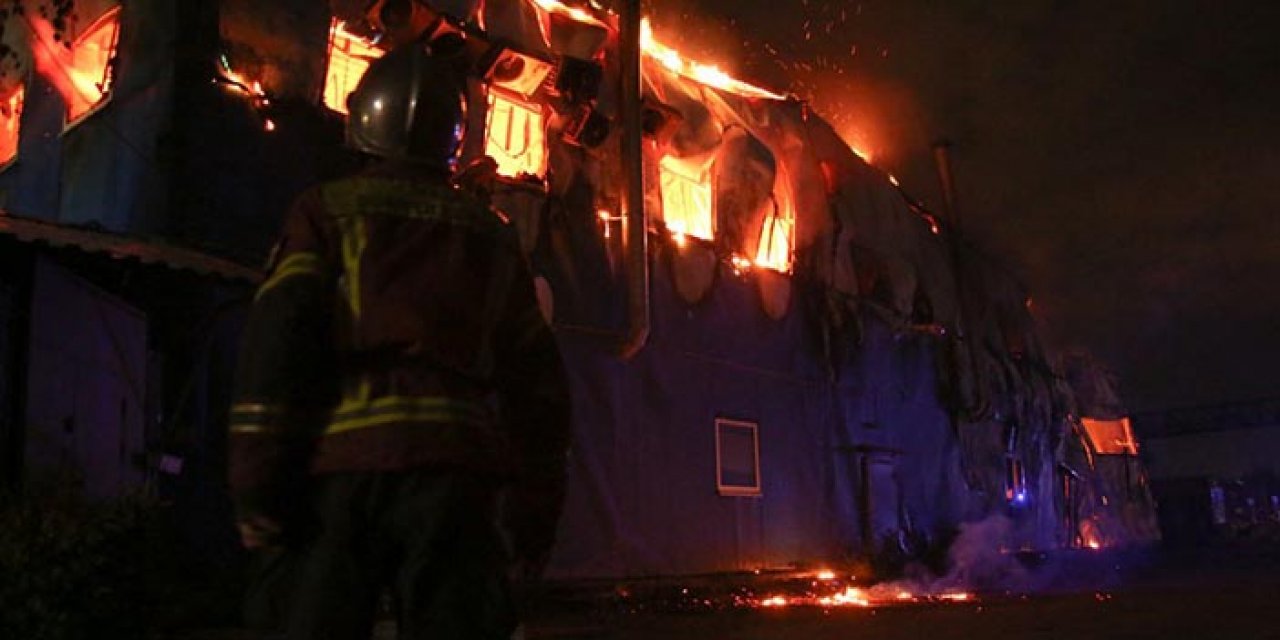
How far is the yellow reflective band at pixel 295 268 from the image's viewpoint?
242cm

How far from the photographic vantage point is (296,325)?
237cm

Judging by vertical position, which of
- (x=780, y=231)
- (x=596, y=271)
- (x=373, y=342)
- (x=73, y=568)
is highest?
(x=780, y=231)

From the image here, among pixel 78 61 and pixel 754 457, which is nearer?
pixel 78 61

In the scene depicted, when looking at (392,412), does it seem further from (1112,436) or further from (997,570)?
(1112,436)

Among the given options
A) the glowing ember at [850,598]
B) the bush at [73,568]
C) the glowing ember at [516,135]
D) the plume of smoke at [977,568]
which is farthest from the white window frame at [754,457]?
the bush at [73,568]

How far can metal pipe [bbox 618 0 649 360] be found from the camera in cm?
1015

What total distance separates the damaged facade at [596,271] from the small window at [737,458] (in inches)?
1.6

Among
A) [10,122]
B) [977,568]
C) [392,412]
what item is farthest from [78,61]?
[977,568]

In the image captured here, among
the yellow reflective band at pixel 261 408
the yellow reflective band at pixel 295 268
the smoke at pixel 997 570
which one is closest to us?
the yellow reflective band at pixel 261 408

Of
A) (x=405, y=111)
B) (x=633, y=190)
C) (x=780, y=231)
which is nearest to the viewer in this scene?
(x=405, y=111)

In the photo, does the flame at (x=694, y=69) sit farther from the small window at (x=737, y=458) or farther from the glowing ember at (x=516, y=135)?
the small window at (x=737, y=458)

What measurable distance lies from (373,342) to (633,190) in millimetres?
7954

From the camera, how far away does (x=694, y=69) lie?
1302 centimetres

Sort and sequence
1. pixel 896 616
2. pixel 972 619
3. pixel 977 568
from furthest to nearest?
pixel 977 568 < pixel 896 616 < pixel 972 619
